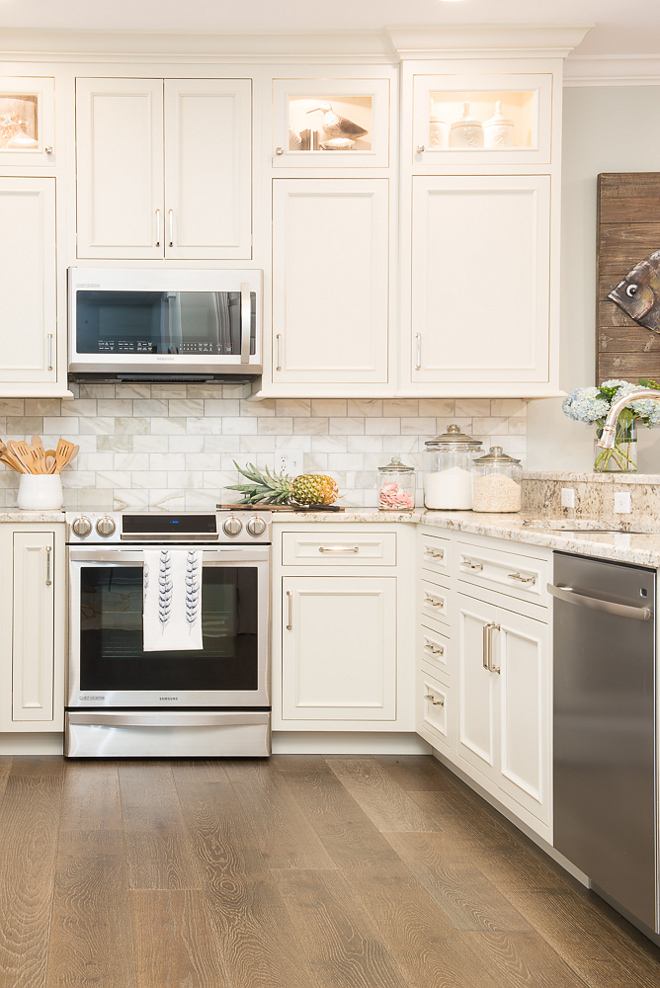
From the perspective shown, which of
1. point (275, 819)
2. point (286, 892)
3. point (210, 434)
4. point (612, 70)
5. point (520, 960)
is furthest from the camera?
point (210, 434)

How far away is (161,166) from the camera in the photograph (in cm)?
348

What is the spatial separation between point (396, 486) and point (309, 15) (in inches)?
70.5

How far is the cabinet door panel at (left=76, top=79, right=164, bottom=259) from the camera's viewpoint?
3473 mm

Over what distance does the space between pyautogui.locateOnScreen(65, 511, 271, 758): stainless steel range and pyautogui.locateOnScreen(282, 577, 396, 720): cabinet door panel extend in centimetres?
13

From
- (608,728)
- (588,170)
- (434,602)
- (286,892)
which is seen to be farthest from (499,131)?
(286,892)

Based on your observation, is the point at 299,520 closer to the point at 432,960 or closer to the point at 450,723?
the point at 450,723

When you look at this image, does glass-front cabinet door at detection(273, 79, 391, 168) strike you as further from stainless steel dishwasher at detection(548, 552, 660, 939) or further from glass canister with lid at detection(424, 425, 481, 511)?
stainless steel dishwasher at detection(548, 552, 660, 939)

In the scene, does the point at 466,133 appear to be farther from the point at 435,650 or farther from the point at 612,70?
the point at 435,650

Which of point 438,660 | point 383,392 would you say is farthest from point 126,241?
point 438,660

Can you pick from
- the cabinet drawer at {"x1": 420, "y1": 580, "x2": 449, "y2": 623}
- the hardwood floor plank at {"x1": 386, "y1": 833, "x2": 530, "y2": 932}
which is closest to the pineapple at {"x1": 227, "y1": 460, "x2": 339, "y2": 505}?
the cabinet drawer at {"x1": 420, "y1": 580, "x2": 449, "y2": 623}

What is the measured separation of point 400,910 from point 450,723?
967 mm

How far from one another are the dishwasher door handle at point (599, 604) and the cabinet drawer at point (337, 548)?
118 centimetres

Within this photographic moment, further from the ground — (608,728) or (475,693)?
(608,728)

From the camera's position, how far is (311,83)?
349 centimetres
